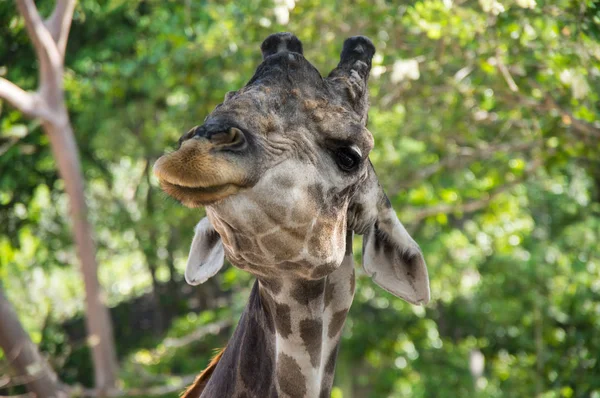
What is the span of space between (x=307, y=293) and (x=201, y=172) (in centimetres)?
82

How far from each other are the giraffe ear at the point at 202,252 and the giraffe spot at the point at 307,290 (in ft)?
1.49

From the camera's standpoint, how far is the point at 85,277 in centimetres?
1045

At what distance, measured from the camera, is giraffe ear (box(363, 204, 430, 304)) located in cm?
310

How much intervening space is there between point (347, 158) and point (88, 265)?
327 inches

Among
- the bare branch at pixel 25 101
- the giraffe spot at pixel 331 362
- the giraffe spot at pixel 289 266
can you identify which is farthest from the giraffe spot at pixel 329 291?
the bare branch at pixel 25 101

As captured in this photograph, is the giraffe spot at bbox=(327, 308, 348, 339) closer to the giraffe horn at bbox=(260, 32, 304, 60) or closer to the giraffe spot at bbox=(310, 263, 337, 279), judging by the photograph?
the giraffe spot at bbox=(310, 263, 337, 279)

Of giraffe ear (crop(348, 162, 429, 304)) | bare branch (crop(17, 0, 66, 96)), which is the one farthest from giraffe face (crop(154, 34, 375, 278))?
bare branch (crop(17, 0, 66, 96))

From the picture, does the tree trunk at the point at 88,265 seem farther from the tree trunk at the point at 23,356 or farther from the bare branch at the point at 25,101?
the tree trunk at the point at 23,356

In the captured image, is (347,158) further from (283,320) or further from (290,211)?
(283,320)

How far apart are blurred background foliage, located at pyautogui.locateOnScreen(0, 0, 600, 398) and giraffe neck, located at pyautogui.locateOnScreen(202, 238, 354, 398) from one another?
2.57 metres

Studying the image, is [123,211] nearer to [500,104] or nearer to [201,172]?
[500,104]

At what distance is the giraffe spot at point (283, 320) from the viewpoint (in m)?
2.84

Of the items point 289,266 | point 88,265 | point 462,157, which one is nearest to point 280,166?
point 289,266

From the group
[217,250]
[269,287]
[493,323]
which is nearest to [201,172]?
[269,287]
